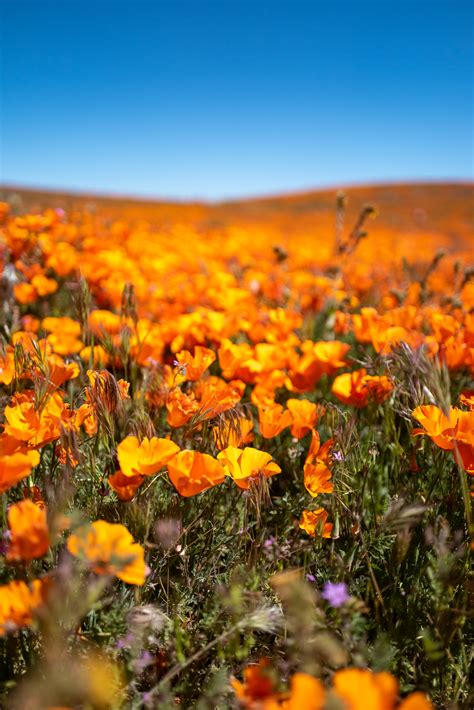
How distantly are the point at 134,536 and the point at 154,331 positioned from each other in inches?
44.8

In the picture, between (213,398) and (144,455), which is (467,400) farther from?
(144,455)

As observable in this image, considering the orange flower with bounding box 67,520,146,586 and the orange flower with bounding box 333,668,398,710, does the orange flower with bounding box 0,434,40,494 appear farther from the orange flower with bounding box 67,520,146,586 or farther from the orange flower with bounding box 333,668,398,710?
the orange flower with bounding box 333,668,398,710

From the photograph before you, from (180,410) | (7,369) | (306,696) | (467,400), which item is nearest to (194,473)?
(180,410)

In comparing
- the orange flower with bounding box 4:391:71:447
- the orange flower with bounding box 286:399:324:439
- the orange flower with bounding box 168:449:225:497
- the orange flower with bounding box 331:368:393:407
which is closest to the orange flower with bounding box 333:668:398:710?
the orange flower with bounding box 168:449:225:497

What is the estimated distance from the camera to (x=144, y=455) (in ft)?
3.56

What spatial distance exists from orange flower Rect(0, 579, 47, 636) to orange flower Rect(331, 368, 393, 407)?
3.56 feet

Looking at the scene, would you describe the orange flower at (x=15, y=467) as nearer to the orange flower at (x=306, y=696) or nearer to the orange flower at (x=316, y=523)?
the orange flower at (x=306, y=696)

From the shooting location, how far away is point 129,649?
101 centimetres

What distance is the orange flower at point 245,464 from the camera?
1.17 m

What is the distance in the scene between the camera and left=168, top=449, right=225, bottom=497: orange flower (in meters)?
1.10

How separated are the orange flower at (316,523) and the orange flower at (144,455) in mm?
433

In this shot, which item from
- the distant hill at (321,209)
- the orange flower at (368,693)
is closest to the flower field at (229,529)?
the orange flower at (368,693)

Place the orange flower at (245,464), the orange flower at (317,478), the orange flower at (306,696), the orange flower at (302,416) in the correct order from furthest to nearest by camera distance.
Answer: the orange flower at (302,416) < the orange flower at (317,478) < the orange flower at (245,464) < the orange flower at (306,696)

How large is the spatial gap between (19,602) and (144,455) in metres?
0.36
